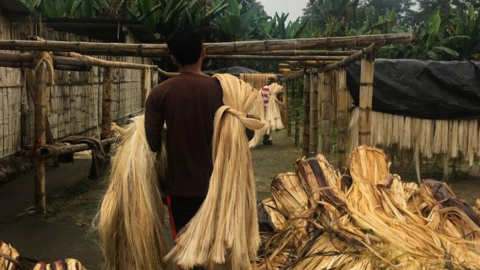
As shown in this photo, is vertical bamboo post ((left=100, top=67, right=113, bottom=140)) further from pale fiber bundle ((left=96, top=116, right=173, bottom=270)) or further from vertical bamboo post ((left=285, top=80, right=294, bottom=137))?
vertical bamboo post ((left=285, top=80, right=294, bottom=137))

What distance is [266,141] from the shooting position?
12422mm

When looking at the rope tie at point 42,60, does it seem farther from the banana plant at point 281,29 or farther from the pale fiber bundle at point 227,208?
the banana plant at point 281,29

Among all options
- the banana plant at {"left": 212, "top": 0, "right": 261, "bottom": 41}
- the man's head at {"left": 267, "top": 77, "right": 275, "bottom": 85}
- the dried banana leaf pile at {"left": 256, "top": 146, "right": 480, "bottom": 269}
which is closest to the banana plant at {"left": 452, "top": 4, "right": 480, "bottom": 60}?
the man's head at {"left": 267, "top": 77, "right": 275, "bottom": 85}

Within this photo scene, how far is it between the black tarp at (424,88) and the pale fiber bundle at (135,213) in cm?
492

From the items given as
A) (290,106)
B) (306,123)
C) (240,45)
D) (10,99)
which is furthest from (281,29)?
(240,45)

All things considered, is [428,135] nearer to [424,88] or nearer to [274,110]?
[424,88]

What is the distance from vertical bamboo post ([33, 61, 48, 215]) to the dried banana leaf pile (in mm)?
2768

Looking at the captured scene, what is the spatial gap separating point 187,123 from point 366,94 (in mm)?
2511

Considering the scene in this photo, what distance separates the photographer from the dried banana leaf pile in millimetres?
2439

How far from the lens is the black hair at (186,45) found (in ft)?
8.29

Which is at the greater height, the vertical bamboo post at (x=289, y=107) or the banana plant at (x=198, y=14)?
the banana plant at (x=198, y=14)

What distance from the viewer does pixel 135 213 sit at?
2691 mm

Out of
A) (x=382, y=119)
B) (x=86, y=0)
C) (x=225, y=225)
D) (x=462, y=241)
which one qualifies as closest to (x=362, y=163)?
(x=462, y=241)

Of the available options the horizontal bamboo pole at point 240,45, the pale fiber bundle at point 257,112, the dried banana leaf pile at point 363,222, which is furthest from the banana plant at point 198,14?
the dried banana leaf pile at point 363,222
